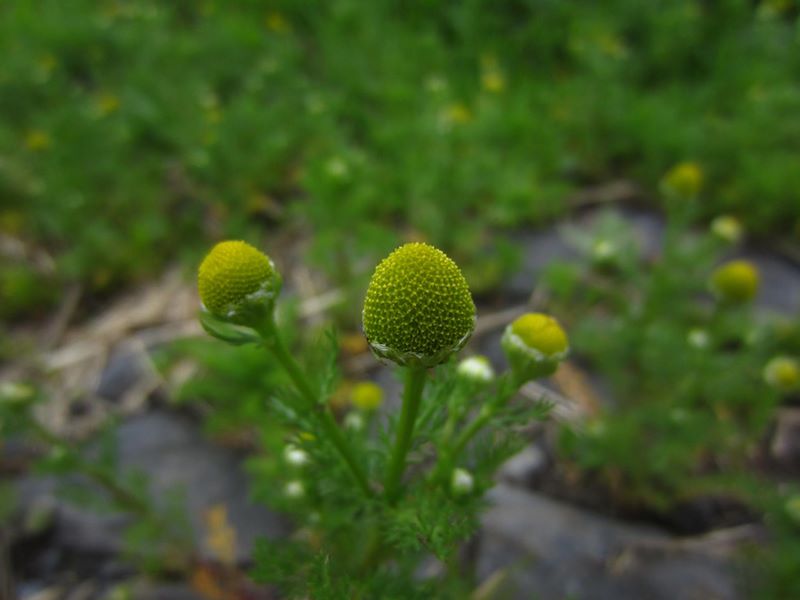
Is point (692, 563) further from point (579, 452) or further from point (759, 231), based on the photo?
point (759, 231)

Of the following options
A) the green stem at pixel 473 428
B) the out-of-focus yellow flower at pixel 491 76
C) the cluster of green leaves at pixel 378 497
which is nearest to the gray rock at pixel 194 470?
the cluster of green leaves at pixel 378 497

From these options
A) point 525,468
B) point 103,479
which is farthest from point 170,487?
point 525,468

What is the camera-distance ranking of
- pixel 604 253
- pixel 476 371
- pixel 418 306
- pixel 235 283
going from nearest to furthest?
pixel 418 306, pixel 235 283, pixel 476 371, pixel 604 253

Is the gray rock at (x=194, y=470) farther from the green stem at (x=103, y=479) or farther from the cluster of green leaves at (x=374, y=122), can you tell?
the cluster of green leaves at (x=374, y=122)

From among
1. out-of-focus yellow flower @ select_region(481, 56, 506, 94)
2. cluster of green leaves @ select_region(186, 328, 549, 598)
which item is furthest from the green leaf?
out-of-focus yellow flower @ select_region(481, 56, 506, 94)

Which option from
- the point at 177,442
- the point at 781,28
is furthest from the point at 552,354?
the point at 781,28

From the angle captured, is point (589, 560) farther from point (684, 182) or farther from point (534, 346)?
point (684, 182)
